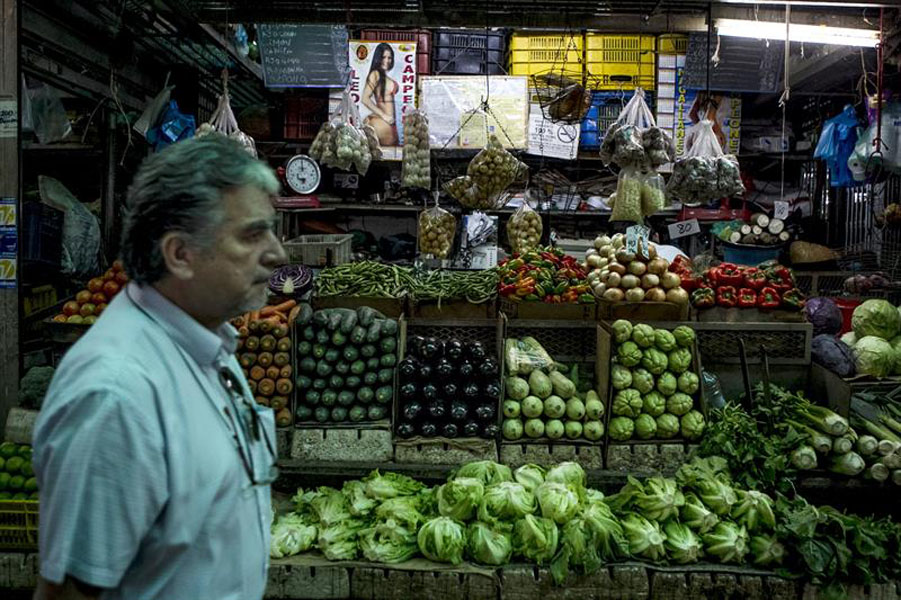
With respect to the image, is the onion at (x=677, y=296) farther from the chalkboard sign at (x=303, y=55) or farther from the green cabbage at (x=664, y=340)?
the chalkboard sign at (x=303, y=55)

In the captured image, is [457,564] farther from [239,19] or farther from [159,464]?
[239,19]

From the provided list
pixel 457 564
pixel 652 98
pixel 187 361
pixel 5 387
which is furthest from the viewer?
pixel 652 98

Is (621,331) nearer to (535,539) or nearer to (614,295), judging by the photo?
(614,295)

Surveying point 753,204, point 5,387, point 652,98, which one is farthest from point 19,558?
point 753,204

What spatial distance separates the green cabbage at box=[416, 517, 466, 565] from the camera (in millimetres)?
3498

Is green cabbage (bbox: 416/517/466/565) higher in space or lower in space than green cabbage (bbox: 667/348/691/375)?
lower

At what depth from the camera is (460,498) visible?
12.1ft

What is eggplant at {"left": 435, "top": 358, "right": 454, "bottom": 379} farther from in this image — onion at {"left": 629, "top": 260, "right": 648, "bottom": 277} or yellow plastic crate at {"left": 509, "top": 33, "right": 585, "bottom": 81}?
yellow plastic crate at {"left": 509, "top": 33, "right": 585, "bottom": 81}

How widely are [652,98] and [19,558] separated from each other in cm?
810

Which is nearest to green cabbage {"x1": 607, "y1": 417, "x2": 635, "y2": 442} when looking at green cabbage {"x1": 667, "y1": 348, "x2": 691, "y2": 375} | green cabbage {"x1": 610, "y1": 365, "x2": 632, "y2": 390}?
green cabbage {"x1": 610, "y1": 365, "x2": 632, "y2": 390}

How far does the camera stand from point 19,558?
3611 millimetres

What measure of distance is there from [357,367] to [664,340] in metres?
1.93

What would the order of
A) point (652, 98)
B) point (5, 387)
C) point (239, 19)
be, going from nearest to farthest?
point (5, 387), point (239, 19), point (652, 98)

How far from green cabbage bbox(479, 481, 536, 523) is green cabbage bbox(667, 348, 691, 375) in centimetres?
139
